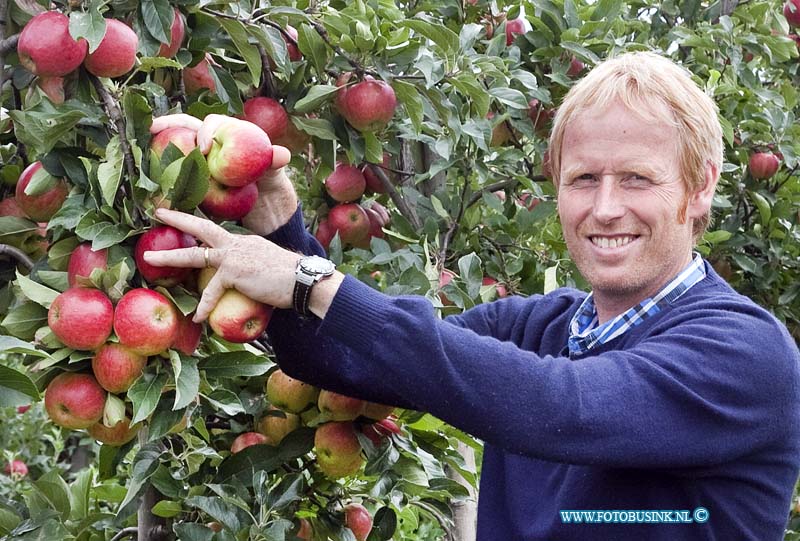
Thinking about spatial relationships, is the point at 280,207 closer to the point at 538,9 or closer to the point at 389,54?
the point at 389,54

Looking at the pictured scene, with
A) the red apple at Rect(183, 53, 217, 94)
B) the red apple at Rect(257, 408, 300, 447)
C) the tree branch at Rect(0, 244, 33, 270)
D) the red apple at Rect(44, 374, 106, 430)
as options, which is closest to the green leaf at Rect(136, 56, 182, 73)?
the red apple at Rect(183, 53, 217, 94)

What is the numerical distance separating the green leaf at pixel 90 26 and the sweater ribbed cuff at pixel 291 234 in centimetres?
38

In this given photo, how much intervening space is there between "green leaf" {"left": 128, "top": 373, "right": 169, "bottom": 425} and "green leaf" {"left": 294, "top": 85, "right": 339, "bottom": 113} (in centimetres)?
63

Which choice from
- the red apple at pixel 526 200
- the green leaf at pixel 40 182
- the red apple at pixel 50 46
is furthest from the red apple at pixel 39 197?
the red apple at pixel 526 200

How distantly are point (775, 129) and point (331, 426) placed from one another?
1.69 metres

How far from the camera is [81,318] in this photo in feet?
4.09

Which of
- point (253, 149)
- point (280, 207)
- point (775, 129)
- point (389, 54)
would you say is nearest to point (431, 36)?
point (389, 54)

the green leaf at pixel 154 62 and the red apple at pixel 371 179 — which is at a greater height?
the green leaf at pixel 154 62

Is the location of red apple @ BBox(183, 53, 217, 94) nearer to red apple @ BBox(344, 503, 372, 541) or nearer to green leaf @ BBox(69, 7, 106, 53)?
green leaf @ BBox(69, 7, 106, 53)

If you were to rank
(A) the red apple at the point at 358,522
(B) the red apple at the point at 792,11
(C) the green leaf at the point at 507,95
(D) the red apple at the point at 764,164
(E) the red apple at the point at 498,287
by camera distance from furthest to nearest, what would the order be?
(B) the red apple at the point at 792,11, (D) the red apple at the point at 764,164, (E) the red apple at the point at 498,287, (C) the green leaf at the point at 507,95, (A) the red apple at the point at 358,522

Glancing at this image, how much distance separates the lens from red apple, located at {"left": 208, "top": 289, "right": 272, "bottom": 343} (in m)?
1.26

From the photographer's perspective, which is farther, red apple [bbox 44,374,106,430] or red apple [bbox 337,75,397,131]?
red apple [bbox 337,75,397,131]

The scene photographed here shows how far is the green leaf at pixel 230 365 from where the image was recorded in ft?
4.48

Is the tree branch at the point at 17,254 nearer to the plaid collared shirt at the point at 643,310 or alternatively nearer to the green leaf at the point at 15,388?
the green leaf at the point at 15,388
